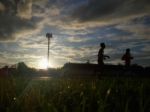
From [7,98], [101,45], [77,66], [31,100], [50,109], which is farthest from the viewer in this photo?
[77,66]

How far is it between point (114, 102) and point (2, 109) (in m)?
1.01

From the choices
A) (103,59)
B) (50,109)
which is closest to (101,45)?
(103,59)

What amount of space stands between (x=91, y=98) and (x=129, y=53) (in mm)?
15759

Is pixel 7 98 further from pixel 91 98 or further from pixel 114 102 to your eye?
pixel 114 102

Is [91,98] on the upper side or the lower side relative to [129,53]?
lower

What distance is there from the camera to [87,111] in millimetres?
2242

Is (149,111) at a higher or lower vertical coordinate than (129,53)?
lower

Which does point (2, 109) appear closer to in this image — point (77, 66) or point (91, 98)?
point (91, 98)

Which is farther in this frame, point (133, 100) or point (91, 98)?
point (91, 98)

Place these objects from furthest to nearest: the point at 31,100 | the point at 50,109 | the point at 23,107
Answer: the point at 31,100 → the point at 23,107 → the point at 50,109

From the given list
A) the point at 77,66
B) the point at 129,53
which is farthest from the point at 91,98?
the point at 77,66

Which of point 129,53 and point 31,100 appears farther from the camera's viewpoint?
point 129,53

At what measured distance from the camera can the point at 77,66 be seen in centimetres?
4284

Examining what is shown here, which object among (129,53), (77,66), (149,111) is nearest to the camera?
(149,111)
